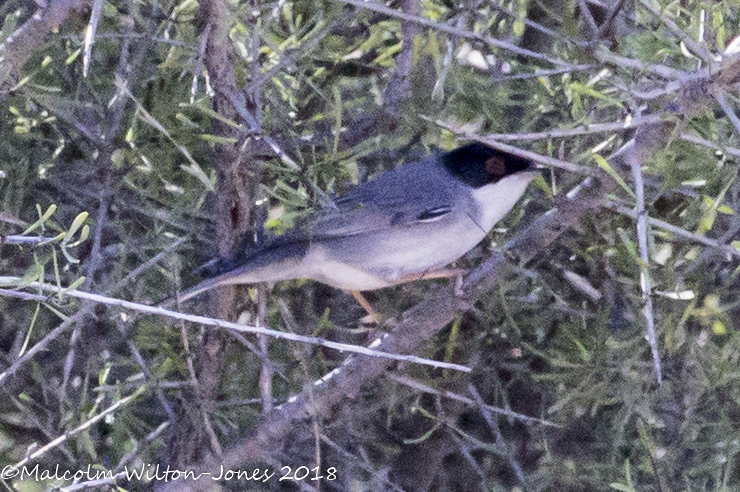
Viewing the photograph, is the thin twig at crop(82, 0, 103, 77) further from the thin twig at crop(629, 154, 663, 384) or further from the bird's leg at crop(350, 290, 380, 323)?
the bird's leg at crop(350, 290, 380, 323)

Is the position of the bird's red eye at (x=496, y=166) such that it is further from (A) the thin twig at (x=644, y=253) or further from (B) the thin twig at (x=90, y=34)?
(B) the thin twig at (x=90, y=34)

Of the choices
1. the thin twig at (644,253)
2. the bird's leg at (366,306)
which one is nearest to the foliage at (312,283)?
the bird's leg at (366,306)

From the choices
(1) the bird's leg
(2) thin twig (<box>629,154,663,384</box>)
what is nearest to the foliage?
(1) the bird's leg

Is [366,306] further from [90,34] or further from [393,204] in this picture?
[90,34]

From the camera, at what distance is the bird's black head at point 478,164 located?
8.91ft

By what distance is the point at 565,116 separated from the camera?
242cm

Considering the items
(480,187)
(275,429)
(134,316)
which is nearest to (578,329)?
(480,187)

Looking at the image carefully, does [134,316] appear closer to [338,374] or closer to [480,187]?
[338,374]

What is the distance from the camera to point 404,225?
270 centimetres

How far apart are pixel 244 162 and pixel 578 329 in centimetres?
101

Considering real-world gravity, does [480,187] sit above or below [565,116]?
below

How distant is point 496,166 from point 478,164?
0.08m

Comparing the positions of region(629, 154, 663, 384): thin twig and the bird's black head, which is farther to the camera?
the bird's black head

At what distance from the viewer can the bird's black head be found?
107 inches
